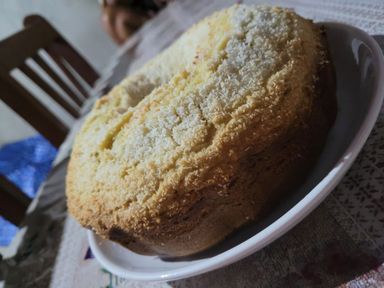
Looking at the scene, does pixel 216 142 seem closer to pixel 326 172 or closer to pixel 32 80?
pixel 326 172

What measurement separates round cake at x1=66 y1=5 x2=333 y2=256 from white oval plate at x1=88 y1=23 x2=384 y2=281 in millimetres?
21

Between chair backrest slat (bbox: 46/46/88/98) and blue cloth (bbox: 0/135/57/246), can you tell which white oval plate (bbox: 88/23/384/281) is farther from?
blue cloth (bbox: 0/135/57/246)

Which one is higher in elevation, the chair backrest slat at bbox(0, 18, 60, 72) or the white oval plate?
the chair backrest slat at bbox(0, 18, 60, 72)

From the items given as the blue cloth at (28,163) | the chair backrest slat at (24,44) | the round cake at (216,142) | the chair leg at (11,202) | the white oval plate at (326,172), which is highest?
the chair backrest slat at (24,44)

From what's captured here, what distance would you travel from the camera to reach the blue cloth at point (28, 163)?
2.33 meters

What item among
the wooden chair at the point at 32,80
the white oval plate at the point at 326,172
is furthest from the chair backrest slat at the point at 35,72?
the white oval plate at the point at 326,172

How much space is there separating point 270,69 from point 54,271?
662mm

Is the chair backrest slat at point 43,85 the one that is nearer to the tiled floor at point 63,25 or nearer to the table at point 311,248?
the table at point 311,248

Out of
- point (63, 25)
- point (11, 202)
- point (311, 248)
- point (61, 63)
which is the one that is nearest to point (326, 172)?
point (311, 248)

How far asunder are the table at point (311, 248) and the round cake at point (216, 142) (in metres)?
0.07

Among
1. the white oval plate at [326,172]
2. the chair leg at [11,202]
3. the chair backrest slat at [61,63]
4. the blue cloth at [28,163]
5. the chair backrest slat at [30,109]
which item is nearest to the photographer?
the white oval plate at [326,172]

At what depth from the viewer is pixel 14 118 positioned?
10.9 feet

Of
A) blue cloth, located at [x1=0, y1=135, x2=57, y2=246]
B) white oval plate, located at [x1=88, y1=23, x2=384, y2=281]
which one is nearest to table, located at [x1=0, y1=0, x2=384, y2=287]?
white oval plate, located at [x1=88, y1=23, x2=384, y2=281]

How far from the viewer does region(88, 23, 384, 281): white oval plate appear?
1.62 feet
